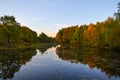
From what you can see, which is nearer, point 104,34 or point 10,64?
point 10,64

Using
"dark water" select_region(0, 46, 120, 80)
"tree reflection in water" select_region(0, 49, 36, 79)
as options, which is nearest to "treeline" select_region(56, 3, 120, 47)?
"dark water" select_region(0, 46, 120, 80)

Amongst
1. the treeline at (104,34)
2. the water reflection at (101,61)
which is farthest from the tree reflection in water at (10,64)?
the treeline at (104,34)

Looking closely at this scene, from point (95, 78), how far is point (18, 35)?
65.5 m

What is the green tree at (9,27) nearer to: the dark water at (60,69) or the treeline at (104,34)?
the treeline at (104,34)

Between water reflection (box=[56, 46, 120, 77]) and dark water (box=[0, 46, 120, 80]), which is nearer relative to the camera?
dark water (box=[0, 46, 120, 80])

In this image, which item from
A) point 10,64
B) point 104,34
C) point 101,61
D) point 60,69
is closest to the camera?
point 60,69

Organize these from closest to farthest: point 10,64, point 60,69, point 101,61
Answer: point 60,69
point 10,64
point 101,61

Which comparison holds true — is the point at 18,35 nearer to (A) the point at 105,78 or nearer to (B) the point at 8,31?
(B) the point at 8,31

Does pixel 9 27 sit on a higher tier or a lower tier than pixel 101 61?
higher

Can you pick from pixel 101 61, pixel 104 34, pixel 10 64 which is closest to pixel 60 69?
pixel 10 64

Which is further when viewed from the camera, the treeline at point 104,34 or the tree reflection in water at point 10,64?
the treeline at point 104,34

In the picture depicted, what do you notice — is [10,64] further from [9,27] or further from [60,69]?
[9,27]

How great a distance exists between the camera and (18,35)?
270 ft

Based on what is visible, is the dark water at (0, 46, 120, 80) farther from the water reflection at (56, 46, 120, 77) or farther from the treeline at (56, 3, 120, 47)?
the treeline at (56, 3, 120, 47)
